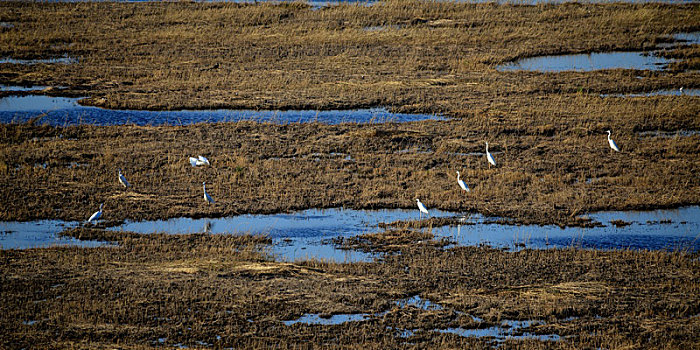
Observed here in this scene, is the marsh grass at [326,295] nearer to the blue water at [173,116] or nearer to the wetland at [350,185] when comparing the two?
the wetland at [350,185]

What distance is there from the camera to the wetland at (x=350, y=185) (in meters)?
14.5

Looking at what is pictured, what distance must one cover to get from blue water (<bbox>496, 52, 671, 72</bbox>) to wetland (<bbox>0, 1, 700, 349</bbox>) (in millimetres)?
358

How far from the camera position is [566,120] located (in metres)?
28.0

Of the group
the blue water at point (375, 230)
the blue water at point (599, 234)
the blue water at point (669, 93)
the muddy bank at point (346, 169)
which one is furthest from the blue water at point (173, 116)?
the blue water at point (599, 234)

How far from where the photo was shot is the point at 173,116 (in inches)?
1164

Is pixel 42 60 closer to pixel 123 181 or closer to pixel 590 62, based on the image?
pixel 123 181

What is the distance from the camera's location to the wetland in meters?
14.5

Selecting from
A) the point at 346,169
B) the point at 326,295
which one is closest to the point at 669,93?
the point at 346,169

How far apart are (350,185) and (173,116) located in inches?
407

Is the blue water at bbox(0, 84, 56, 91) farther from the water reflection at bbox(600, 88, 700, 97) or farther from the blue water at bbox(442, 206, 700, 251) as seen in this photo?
the water reflection at bbox(600, 88, 700, 97)

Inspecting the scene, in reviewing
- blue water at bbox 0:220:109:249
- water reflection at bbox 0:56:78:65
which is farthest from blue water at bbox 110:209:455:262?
water reflection at bbox 0:56:78:65

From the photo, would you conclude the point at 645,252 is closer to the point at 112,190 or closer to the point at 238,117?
the point at 112,190

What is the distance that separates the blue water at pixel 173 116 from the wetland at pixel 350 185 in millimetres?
149

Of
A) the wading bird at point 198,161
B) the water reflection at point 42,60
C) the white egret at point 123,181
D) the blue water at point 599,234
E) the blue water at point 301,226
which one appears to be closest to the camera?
the blue water at point 301,226
